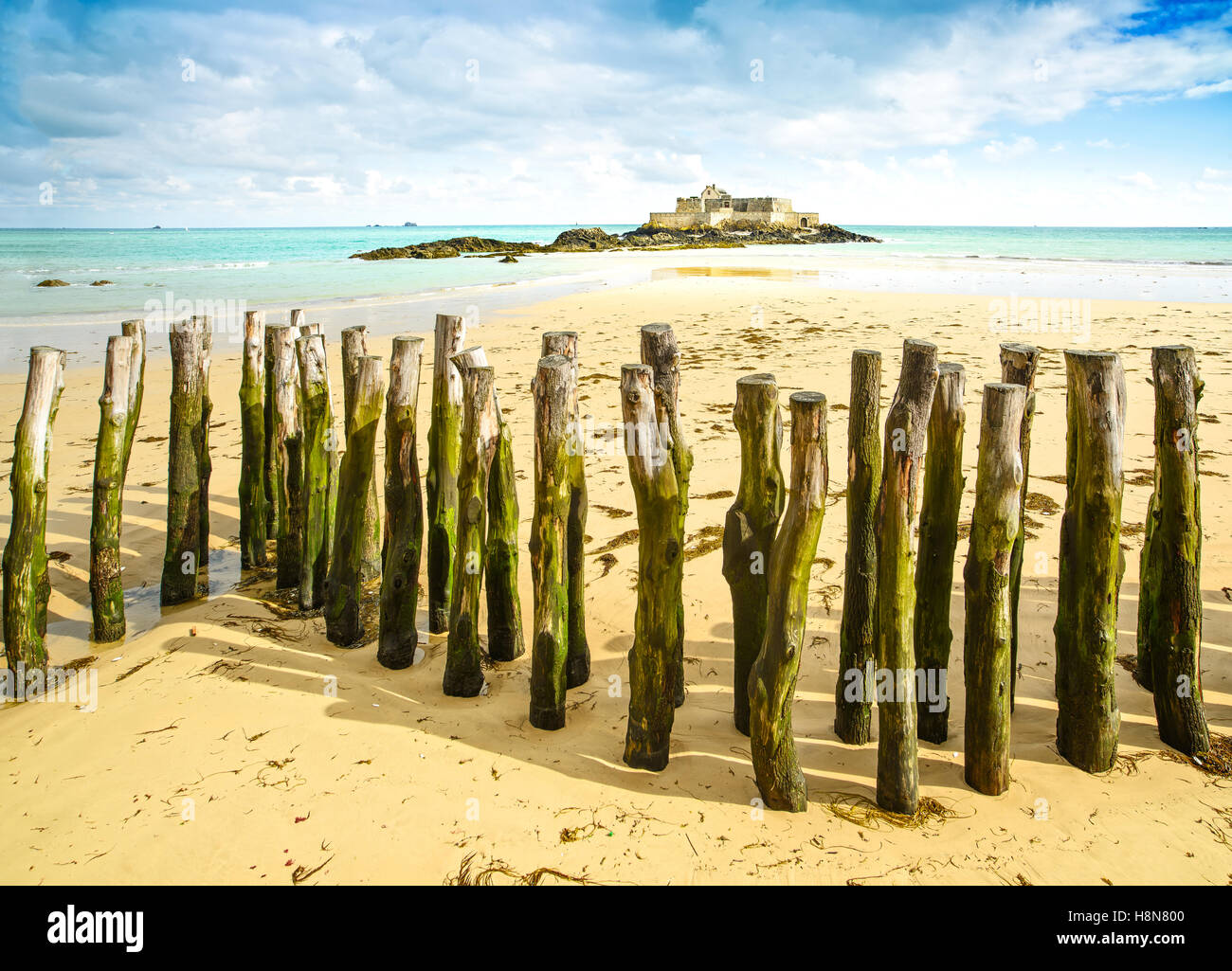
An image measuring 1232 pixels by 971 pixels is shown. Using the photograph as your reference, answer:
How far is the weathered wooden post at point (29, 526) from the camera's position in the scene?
429cm

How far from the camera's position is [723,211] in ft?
248

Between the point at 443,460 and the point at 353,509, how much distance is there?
65 cm

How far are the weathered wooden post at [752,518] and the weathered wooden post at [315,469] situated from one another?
291 cm

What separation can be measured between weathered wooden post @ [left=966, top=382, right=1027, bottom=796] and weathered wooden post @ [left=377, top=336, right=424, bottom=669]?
295cm

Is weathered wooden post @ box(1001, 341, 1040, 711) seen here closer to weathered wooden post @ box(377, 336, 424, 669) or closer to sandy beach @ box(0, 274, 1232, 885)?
sandy beach @ box(0, 274, 1232, 885)

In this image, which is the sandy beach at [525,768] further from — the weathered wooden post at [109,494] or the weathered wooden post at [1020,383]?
the weathered wooden post at [1020,383]

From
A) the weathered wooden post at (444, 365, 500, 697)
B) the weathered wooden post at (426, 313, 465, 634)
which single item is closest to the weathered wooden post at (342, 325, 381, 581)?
the weathered wooden post at (426, 313, 465, 634)

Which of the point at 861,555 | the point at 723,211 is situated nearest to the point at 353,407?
the point at 861,555

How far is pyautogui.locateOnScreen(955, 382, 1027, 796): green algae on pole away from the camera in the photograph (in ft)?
10.2

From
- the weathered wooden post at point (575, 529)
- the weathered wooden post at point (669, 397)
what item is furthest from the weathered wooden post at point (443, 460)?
the weathered wooden post at point (669, 397)

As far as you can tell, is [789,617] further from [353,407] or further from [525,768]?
[353,407]

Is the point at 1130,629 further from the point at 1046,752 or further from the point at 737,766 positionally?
the point at 737,766

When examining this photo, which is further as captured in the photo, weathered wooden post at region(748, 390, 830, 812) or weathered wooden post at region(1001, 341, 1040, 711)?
Answer: weathered wooden post at region(1001, 341, 1040, 711)
